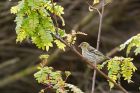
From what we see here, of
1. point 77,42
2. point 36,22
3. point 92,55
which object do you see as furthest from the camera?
point 77,42

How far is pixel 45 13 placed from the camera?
98.0 inches

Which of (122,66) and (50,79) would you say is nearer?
(122,66)

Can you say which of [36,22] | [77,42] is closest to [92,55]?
[36,22]

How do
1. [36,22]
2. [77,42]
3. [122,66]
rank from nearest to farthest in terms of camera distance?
[36,22], [122,66], [77,42]

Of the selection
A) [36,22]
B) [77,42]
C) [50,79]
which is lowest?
[50,79]

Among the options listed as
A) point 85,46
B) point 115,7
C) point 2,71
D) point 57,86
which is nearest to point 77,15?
point 115,7

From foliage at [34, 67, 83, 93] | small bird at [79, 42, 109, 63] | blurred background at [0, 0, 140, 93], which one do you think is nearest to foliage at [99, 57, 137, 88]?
foliage at [34, 67, 83, 93]

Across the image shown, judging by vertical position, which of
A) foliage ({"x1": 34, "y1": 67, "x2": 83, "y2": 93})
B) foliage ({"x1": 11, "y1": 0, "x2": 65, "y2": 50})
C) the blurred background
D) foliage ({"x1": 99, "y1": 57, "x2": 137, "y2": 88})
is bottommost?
foliage ({"x1": 34, "y1": 67, "x2": 83, "y2": 93})

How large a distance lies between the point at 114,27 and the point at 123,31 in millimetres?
189

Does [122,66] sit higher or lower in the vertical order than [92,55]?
lower

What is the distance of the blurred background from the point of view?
8203 mm

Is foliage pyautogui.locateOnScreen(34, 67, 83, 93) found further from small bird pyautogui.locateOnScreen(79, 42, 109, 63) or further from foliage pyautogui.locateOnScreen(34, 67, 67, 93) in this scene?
small bird pyautogui.locateOnScreen(79, 42, 109, 63)

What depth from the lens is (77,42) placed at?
8195 mm

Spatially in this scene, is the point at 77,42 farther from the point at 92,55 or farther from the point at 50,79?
the point at 50,79
